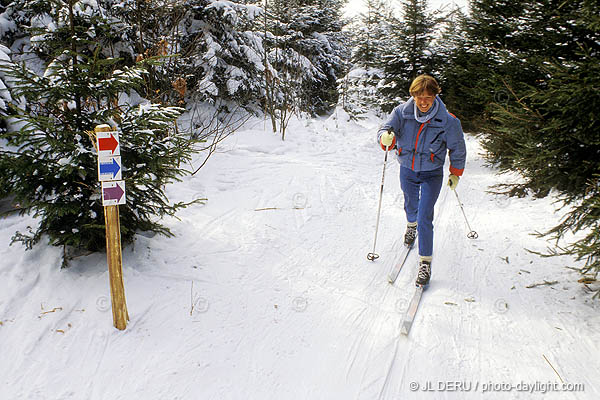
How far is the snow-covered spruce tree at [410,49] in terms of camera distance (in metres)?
11.8

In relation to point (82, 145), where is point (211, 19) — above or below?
above

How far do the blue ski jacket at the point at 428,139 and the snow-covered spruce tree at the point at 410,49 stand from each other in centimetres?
890

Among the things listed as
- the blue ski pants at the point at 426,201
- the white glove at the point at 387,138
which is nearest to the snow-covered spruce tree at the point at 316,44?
the white glove at the point at 387,138

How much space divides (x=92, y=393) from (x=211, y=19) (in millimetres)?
→ 10365

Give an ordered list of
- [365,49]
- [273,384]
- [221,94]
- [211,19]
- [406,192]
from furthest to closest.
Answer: [365,49] < [221,94] < [211,19] < [406,192] < [273,384]

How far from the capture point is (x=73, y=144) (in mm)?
3191

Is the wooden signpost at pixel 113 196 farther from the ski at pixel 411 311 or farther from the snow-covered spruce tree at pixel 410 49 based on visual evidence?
the snow-covered spruce tree at pixel 410 49

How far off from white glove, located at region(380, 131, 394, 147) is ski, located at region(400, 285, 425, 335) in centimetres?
163

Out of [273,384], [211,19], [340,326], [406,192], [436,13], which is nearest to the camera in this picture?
[273,384]

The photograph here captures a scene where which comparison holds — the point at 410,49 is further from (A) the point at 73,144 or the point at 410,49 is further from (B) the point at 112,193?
(B) the point at 112,193

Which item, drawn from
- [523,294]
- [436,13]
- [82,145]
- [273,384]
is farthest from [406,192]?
[436,13]

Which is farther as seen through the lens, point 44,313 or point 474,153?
point 474,153

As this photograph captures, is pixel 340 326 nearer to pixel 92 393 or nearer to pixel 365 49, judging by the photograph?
pixel 92 393

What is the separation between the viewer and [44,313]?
3.05 m
